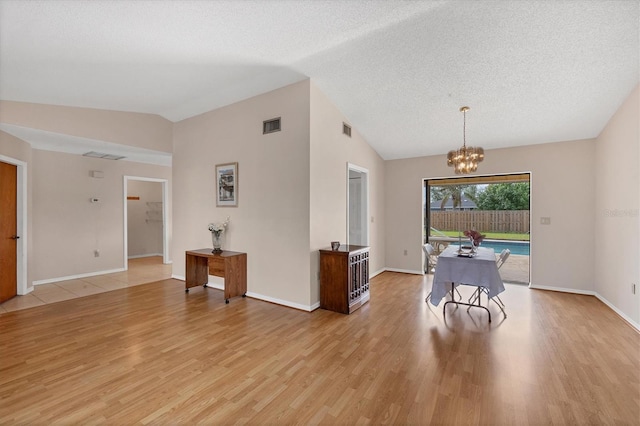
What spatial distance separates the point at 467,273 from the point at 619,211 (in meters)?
2.22

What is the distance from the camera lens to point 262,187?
415 centimetres

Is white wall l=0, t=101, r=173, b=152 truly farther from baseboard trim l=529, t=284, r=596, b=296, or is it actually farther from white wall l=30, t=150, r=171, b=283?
baseboard trim l=529, t=284, r=596, b=296

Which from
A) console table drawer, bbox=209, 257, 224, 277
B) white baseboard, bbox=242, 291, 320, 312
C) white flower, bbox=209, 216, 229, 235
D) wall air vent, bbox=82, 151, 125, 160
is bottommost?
white baseboard, bbox=242, 291, 320, 312

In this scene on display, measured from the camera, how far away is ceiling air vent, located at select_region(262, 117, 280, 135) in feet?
13.1

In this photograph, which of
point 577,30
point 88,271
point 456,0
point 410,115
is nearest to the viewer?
point 456,0

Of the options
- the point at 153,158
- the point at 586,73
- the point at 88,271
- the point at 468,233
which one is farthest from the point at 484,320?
the point at 88,271

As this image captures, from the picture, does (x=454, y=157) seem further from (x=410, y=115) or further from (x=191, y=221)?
(x=191, y=221)

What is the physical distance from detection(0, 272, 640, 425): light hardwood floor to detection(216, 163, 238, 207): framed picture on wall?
1666 millimetres

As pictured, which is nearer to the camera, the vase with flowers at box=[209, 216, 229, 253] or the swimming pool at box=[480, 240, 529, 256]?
the vase with flowers at box=[209, 216, 229, 253]

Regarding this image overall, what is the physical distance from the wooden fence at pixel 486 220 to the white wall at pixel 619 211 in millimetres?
2804

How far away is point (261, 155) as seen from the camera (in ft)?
13.6

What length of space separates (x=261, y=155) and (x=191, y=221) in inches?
81.7

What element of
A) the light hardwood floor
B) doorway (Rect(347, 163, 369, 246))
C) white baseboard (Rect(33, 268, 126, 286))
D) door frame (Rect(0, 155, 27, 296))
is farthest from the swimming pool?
door frame (Rect(0, 155, 27, 296))

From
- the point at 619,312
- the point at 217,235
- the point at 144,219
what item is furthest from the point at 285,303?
the point at 144,219
